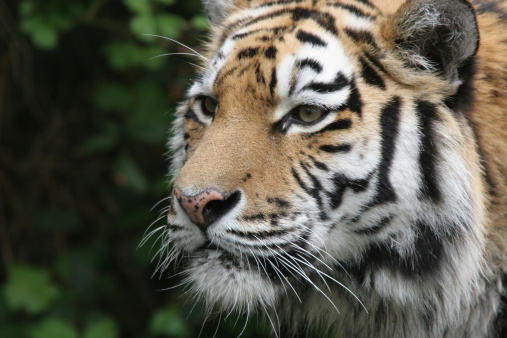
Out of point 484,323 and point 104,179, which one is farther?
point 104,179

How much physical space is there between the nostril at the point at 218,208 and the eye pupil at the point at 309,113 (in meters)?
0.26

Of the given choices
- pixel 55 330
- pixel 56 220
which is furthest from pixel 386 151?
pixel 56 220

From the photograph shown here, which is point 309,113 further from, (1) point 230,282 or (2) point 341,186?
(1) point 230,282

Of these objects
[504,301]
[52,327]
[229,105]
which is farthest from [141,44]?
[504,301]

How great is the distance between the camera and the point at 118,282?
368 centimetres

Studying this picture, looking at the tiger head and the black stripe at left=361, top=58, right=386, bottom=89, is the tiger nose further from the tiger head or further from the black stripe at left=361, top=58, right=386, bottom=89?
the black stripe at left=361, top=58, right=386, bottom=89

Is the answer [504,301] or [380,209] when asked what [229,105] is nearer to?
[380,209]

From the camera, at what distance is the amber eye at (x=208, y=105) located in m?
1.90

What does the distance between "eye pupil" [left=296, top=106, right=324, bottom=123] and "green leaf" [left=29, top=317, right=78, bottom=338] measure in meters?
1.57

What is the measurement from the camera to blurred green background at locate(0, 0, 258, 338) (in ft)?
9.47

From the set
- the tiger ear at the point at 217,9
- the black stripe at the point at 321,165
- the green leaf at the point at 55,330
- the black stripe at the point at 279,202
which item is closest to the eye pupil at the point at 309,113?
the black stripe at the point at 321,165

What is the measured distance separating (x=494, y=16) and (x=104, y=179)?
229cm

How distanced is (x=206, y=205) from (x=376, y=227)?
420mm

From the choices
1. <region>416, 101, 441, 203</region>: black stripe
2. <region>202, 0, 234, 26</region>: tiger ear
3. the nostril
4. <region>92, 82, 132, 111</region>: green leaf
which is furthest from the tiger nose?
<region>92, 82, 132, 111</region>: green leaf
